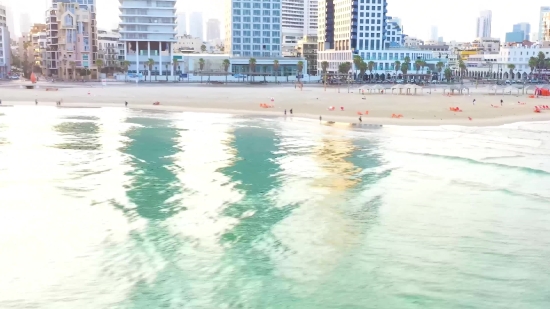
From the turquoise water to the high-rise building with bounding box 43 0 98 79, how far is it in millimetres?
78112

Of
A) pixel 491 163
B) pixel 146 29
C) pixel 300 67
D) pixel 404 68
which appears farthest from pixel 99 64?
pixel 491 163

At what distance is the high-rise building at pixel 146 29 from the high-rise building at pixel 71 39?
261 inches

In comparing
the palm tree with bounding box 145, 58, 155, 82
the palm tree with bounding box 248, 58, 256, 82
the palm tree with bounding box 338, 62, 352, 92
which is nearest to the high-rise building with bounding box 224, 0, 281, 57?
the palm tree with bounding box 248, 58, 256, 82

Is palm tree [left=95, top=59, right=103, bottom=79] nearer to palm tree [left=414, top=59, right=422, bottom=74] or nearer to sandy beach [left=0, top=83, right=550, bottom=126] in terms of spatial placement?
sandy beach [left=0, top=83, right=550, bottom=126]

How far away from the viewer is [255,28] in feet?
409

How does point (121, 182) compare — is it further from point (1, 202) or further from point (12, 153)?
point (12, 153)

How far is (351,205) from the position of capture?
18.9m

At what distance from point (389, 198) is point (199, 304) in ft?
32.9

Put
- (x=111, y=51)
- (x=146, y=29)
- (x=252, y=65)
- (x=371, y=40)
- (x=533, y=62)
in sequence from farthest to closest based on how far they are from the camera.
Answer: (x=371, y=40) < (x=111, y=51) < (x=533, y=62) < (x=252, y=65) < (x=146, y=29)

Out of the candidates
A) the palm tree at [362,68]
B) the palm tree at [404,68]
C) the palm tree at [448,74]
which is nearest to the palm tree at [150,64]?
the palm tree at [362,68]

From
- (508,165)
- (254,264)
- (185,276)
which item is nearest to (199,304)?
(185,276)

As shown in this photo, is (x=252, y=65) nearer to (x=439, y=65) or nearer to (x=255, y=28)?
(x=255, y=28)

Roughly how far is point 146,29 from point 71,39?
45.4 ft

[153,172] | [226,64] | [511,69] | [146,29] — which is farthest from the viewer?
[511,69]
